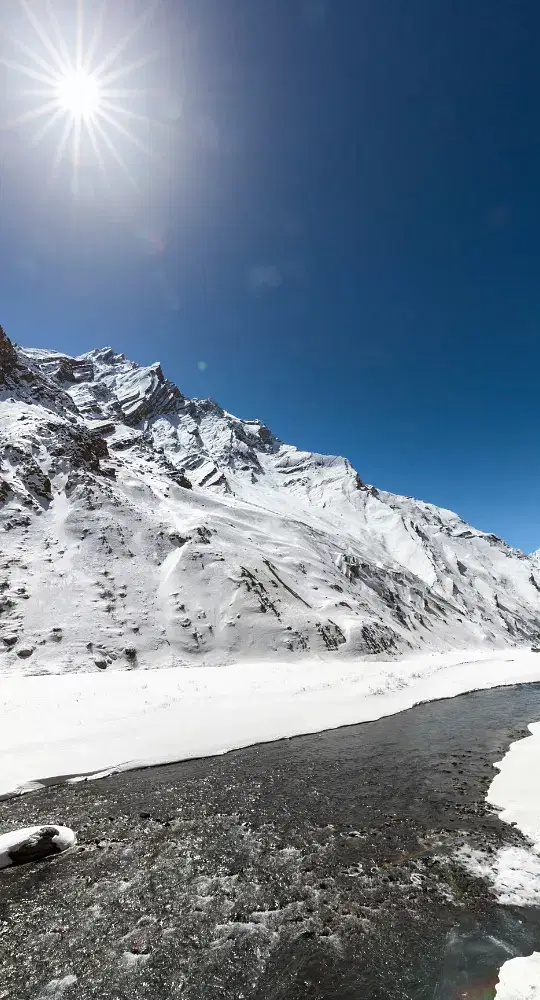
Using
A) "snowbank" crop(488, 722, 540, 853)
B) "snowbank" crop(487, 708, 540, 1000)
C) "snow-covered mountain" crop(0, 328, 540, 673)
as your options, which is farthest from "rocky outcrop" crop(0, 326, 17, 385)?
"snowbank" crop(487, 708, 540, 1000)

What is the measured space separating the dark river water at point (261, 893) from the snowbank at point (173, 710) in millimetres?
2283

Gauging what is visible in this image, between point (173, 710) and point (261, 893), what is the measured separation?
54.6ft

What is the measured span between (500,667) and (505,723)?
3697cm

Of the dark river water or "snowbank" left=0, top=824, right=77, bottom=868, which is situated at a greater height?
"snowbank" left=0, top=824, right=77, bottom=868

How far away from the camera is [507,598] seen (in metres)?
155

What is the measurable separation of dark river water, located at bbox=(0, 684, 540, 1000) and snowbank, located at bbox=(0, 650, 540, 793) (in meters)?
2.28

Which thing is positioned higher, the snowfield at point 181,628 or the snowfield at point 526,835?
the snowfield at point 181,628

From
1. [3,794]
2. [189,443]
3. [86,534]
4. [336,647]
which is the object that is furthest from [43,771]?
[189,443]

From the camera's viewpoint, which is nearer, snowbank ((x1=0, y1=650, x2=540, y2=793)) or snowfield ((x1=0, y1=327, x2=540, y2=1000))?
snowbank ((x1=0, y1=650, x2=540, y2=793))

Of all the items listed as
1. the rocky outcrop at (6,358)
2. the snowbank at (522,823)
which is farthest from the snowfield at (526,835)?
the rocky outcrop at (6,358)

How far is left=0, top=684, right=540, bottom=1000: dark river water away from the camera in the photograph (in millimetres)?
7395

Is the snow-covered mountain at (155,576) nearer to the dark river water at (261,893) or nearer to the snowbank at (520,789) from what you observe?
the dark river water at (261,893)

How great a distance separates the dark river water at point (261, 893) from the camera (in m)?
7.39

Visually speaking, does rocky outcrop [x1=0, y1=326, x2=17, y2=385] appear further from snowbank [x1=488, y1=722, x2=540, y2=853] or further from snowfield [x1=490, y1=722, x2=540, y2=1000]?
snowfield [x1=490, y1=722, x2=540, y2=1000]
